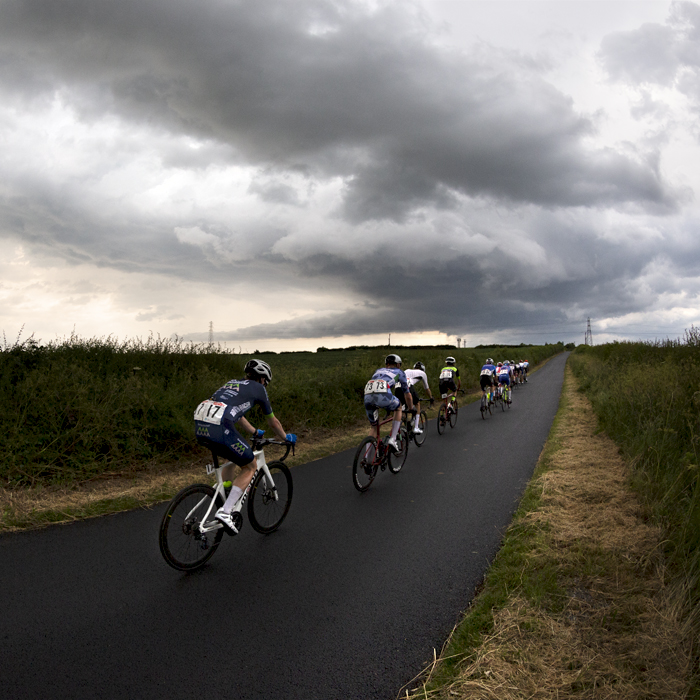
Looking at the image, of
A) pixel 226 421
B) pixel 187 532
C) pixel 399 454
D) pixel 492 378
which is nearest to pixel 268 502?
pixel 187 532

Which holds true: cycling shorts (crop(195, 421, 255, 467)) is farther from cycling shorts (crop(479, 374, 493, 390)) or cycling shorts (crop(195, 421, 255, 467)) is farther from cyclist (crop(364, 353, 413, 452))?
cycling shorts (crop(479, 374, 493, 390))

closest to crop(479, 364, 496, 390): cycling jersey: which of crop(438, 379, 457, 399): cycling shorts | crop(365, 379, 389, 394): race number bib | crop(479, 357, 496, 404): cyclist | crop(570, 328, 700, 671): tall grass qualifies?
crop(479, 357, 496, 404): cyclist

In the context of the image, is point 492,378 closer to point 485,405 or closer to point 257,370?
point 485,405

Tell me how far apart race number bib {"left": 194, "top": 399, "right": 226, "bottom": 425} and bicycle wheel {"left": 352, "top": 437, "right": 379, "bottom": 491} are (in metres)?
3.23

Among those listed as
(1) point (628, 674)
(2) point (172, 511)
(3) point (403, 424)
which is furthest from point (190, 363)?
(1) point (628, 674)

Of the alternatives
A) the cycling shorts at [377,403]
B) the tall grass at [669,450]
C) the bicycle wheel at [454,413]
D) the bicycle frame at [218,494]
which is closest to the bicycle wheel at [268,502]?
the bicycle frame at [218,494]

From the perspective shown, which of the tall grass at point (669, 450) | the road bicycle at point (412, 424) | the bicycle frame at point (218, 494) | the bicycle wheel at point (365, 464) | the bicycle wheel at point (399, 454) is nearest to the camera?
the tall grass at point (669, 450)

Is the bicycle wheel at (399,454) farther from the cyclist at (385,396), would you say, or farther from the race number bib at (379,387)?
the race number bib at (379,387)

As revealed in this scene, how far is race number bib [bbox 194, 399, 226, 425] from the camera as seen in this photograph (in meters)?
5.13

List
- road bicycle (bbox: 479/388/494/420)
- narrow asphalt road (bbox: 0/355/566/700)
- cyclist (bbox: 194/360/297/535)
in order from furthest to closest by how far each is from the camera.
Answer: road bicycle (bbox: 479/388/494/420) < cyclist (bbox: 194/360/297/535) < narrow asphalt road (bbox: 0/355/566/700)

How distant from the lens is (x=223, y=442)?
5148 millimetres

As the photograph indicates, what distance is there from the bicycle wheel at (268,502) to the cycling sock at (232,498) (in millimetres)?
527

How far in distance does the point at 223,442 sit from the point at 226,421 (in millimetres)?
224

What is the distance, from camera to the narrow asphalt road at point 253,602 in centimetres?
326
